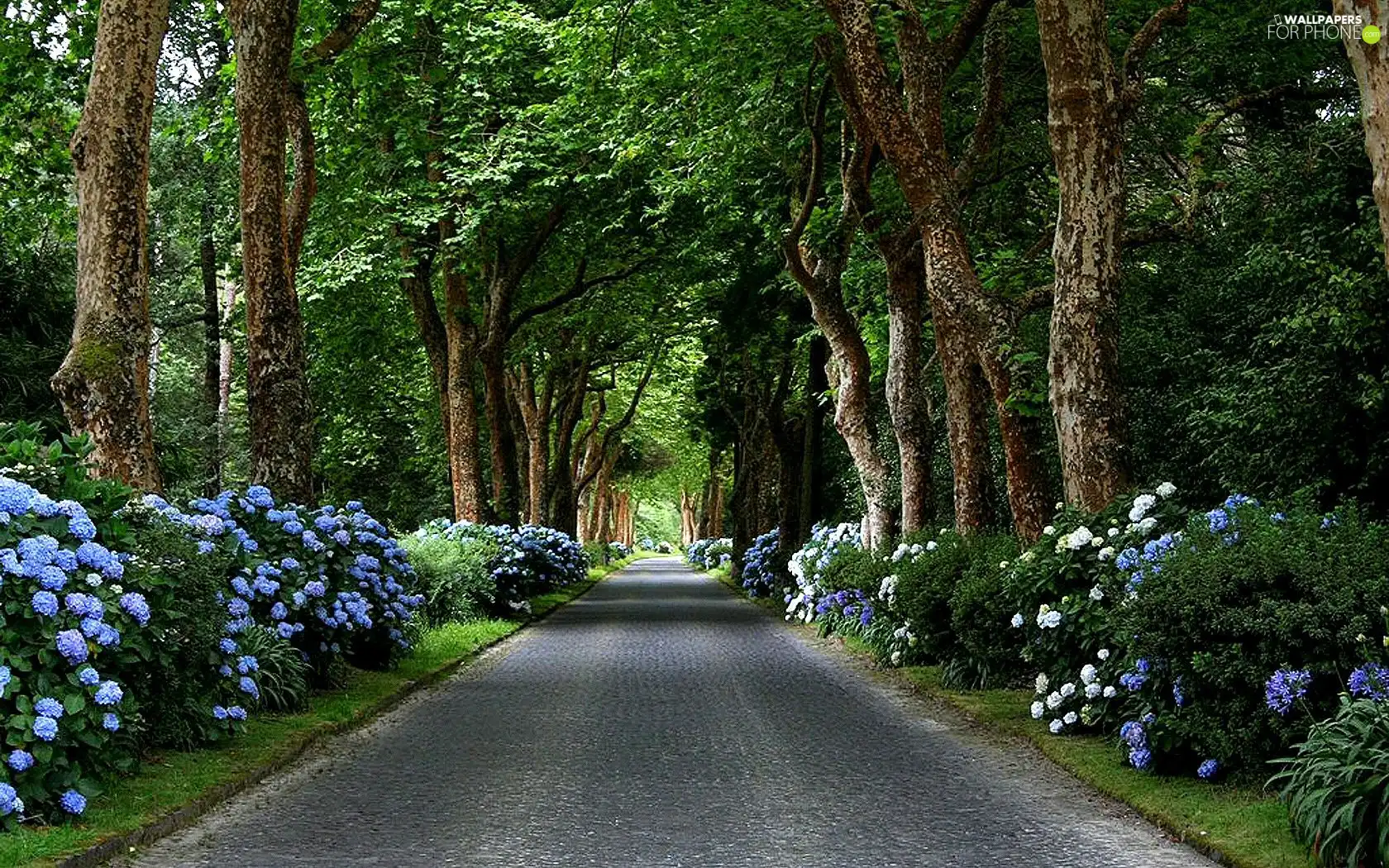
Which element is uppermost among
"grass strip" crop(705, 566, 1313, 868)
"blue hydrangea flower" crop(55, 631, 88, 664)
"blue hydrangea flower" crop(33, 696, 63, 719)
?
"blue hydrangea flower" crop(55, 631, 88, 664)

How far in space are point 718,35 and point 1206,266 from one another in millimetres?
6801

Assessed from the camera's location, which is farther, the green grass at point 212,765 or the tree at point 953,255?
the tree at point 953,255

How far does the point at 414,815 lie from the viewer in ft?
26.3

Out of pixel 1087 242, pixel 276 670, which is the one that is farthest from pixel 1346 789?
pixel 276 670

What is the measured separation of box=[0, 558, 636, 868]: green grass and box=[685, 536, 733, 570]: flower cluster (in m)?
46.1

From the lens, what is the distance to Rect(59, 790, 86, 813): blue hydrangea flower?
695cm

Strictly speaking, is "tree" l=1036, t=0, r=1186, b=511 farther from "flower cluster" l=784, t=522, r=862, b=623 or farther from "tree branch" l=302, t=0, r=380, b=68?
"flower cluster" l=784, t=522, r=862, b=623

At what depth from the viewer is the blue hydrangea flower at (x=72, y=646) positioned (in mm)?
6996

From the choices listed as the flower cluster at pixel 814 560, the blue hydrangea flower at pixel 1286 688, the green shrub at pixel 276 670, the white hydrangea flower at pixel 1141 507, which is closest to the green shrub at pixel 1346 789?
the blue hydrangea flower at pixel 1286 688

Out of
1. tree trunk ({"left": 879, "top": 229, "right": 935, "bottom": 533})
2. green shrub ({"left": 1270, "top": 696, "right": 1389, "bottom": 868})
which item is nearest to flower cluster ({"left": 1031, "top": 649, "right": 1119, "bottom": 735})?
green shrub ({"left": 1270, "top": 696, "right": 1389, "bottom": 868})

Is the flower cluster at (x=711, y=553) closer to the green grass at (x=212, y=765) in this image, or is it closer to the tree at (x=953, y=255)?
the tree at (x=953, y=255)

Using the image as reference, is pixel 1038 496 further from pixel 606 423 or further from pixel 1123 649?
pixel 606 423

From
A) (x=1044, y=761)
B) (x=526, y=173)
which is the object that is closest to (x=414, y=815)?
(x=1044, y=761)

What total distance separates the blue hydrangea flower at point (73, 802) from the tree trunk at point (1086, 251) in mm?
7974
